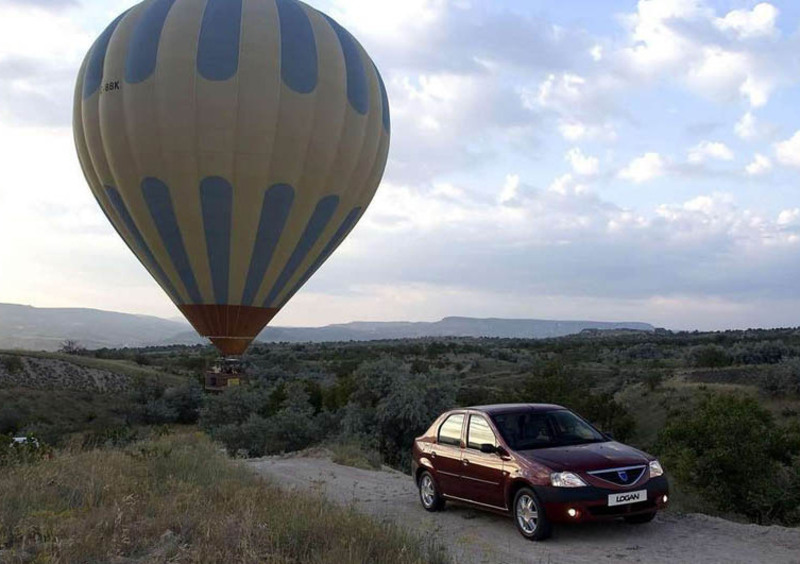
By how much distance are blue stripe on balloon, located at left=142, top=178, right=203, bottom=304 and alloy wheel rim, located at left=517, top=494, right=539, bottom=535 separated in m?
13.7

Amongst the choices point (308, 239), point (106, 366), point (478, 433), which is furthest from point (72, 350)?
point (478, 433)

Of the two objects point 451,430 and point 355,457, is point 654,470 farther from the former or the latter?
point 355,457

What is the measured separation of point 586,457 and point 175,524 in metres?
4.99

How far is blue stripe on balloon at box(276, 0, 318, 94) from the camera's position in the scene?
20.9 meters

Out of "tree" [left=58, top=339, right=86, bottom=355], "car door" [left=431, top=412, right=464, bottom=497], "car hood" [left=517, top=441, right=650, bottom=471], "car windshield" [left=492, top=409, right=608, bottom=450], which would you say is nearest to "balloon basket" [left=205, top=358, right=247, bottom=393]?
"car door" [left=431, top=412, right=464, bottom=497]

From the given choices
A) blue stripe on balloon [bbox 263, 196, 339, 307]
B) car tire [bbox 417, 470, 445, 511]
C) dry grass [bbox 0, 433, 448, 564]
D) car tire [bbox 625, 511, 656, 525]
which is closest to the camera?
dry grass [bbox 0, 433, 448, 564]

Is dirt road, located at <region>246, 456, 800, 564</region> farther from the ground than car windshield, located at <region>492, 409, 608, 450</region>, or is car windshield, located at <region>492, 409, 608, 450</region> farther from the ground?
car windshield, located at <region>492, 409, 608, 450</region>

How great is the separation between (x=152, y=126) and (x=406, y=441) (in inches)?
447

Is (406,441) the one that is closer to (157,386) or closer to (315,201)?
(315,201)

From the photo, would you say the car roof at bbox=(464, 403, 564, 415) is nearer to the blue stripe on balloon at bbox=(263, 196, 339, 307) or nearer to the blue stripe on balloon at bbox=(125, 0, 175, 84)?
the blue stripe on balloon at bbox=(263, 196, 339, 307)

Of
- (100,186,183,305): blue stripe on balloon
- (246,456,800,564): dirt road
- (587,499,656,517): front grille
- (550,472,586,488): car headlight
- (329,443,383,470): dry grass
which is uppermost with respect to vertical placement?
(100,186,183,305): blue stripe on balloon

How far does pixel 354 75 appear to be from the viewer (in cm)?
2230

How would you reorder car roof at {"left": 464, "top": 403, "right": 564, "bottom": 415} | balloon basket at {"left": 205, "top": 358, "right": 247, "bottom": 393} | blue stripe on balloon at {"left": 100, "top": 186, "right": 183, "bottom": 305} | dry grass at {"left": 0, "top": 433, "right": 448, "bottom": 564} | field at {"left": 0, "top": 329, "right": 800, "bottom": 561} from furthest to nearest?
balloon basket at {"left": 205, "top": 358, "right": 247, "bottom": 393}
blue stripe on balloon at {"left": 100, "top": 186, "right": 183, "bottom": 305}
field at {"left": 0, "top": 329, "right": 800, "bottom": 561}
car roof at {"left": 464, "top": 403, "right": 564, "bottom": 415}
dry grass at {"left": 0, "top": 433, "right": 448, "bottom": 564}

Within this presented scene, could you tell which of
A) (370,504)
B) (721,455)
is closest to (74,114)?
(370,504)
